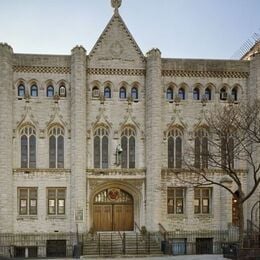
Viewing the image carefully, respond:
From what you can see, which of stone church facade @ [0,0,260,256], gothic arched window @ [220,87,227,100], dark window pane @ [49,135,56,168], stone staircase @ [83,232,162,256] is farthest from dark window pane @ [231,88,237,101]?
dark window pane @ [49,135,56,168]

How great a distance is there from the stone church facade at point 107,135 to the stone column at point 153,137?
0.22ft

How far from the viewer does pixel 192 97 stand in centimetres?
3894

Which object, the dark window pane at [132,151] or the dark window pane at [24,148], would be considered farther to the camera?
the dark window pane at [132,151]

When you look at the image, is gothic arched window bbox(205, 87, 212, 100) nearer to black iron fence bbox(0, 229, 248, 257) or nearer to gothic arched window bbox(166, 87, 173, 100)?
gothic arched window bbox(166, 87, 173, 100)

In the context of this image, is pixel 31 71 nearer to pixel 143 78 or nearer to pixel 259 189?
pixel 143 78

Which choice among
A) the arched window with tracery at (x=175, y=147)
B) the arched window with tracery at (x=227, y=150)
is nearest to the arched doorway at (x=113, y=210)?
the arched window with tracery at (x=175, y=147)

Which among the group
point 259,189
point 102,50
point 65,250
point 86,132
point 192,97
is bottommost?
point 65,250

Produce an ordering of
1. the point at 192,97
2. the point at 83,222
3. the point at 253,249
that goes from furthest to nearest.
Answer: the point at 192,97, the point at 83,222, the point at 253,249

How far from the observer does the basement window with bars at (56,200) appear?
37.1 meters

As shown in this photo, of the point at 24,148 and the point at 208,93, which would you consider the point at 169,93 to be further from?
the point at 24,148

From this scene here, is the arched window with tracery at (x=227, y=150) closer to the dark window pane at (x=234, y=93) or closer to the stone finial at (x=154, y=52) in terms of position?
the dark window pane at (x=234, y=93)

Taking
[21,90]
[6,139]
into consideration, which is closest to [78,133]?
[6,139]

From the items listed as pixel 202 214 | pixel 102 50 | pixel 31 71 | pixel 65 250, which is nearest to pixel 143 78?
pixel 102 50

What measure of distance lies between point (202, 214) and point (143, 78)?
10180mm
